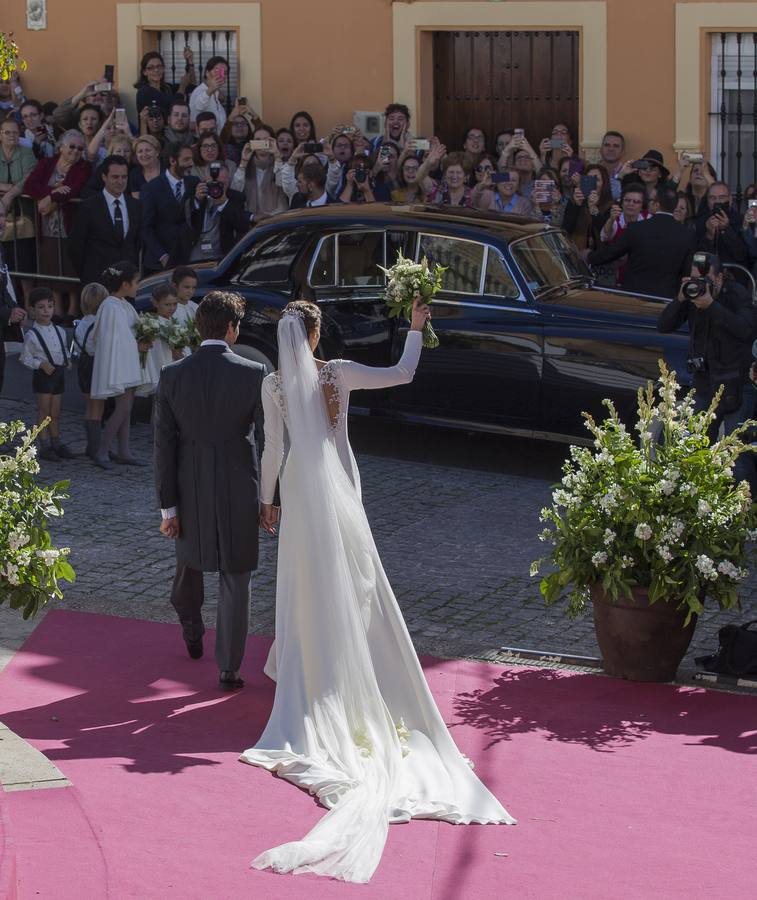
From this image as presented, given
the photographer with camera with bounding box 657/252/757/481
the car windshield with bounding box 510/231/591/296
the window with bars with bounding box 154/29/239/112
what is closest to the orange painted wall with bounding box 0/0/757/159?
the window with bars with bounding box 154/29/239/112

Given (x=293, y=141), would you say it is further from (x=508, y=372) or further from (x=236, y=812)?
(x=236, y=812)

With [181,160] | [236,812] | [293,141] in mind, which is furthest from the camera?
[293,141]

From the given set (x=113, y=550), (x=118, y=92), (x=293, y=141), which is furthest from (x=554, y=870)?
(x=118, y=92)

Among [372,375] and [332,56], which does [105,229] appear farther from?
[372,375]

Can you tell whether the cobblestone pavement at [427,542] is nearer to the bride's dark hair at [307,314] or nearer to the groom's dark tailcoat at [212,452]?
the groom's dark tailcoat at [212,452]

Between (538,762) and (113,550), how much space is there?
387 centimetres

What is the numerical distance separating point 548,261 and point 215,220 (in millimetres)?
3939

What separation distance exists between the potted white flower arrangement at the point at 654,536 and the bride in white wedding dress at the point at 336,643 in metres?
1.10

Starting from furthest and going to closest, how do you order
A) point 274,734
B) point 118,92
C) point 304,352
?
point 118,92
point 304,352
point 274,734

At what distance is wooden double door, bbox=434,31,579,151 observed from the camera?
17.5 metres

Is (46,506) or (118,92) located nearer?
(46,506)

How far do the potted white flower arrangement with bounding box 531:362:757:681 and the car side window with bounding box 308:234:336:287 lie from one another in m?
4.83

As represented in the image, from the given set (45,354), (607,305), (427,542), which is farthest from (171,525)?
(607,305)

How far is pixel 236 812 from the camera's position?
5.77 m
